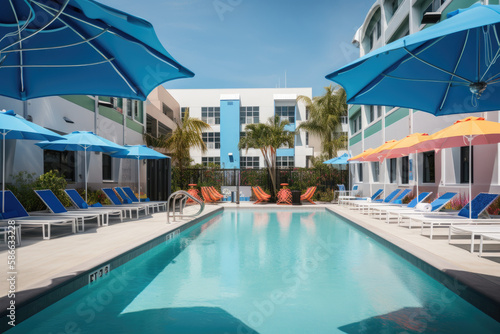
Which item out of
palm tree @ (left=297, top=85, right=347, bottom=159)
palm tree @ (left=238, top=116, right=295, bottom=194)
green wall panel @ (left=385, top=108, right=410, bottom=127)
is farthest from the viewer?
palm tree @ (left=297, top=85, right=347, bottom=159)

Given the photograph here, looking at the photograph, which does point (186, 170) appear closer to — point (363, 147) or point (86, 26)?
point (363, 147)

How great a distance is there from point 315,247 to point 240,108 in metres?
26.1

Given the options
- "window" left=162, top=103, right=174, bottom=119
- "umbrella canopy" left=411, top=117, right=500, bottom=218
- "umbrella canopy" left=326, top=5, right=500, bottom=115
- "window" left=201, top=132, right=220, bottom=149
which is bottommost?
"umbrella canopy" left=411, top=117, right=500, bottom=218

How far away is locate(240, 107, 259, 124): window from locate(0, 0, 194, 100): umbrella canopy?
91.8ft

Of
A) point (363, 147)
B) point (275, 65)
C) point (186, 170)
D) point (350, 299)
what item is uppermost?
point (275, 65)

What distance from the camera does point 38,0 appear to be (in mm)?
2775

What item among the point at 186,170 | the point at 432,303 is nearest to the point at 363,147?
the point at 186,170

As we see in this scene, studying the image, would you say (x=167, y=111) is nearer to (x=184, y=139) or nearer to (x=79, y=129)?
(x=184, y=139)

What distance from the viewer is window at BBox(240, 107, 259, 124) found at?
32250 mm

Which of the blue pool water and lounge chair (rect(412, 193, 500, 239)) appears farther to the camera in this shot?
lounge chair (rect(412, 193, 500, 239))

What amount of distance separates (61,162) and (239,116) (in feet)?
69.2

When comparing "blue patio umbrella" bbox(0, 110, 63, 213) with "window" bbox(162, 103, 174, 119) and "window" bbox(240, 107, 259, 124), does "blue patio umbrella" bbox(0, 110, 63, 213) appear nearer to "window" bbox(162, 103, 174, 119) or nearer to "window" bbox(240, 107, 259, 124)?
"window" bbox(162, 103, 174, 119)

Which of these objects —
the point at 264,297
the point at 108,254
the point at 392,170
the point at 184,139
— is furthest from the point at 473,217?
the point at 184,139

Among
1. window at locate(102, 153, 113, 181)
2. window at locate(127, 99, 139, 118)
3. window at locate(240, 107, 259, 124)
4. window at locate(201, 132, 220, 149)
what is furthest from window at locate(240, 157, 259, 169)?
window at locate(102, 153, 113, 181)
